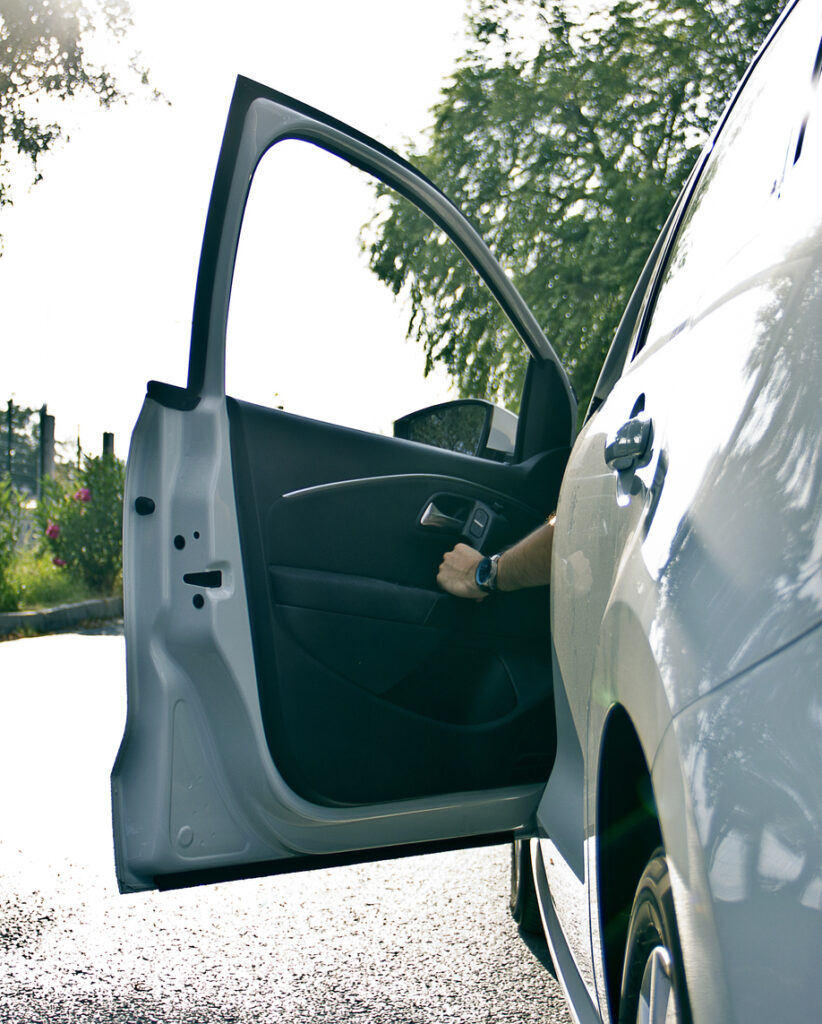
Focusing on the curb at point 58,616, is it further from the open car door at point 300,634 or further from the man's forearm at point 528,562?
the man's forearm at point 528,562

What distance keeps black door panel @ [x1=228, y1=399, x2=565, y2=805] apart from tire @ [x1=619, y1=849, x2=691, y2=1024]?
110 cm

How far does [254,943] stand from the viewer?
3141 millimetres

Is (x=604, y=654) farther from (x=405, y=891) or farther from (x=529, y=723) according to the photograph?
(x=405, y=891)

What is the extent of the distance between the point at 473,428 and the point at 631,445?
5.53ft

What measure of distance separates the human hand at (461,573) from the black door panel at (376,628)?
0.12 ft

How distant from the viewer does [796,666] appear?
3.44ft

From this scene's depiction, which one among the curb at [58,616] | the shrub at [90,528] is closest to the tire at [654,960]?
the curb at [58,616]

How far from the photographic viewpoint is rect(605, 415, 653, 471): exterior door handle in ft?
5.30

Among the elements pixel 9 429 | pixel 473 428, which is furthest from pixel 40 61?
pixel 473 428

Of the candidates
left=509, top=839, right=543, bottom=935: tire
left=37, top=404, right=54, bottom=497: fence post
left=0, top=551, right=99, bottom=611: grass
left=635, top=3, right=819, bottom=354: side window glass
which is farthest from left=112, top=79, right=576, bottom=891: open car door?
left=37, top=404, right=54, bottom=497: fence post

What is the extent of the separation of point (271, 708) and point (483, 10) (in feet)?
65.0

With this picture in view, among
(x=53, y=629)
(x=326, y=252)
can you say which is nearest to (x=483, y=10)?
(x=53, y=629)

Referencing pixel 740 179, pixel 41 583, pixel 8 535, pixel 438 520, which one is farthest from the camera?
pixel 41 583

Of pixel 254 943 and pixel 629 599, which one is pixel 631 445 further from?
pixel 254 943
